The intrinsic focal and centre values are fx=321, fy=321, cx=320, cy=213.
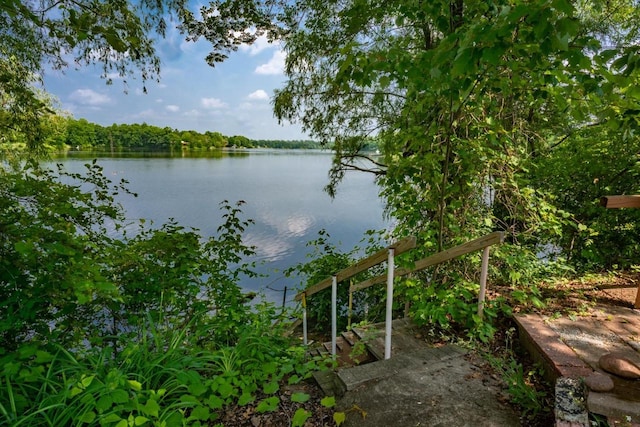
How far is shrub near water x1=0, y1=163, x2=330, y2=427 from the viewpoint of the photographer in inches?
58.0

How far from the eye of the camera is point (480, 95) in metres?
2.41

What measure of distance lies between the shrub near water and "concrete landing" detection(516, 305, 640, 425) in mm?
1438

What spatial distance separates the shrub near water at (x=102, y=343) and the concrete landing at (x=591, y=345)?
56.6 inches

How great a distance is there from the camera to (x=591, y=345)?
204cm

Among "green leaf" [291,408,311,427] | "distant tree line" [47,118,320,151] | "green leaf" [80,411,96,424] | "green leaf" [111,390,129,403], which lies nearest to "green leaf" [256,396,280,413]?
"green leaf" [291,408,311,427]

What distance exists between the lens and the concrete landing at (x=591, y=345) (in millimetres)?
1409

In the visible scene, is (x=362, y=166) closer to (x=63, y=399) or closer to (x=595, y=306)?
(x=595, y=306)

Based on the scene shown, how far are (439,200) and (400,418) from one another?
1.99 meters

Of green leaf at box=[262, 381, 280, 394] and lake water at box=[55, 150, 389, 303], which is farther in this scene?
lake water at box=[55, 150, 389, 303]

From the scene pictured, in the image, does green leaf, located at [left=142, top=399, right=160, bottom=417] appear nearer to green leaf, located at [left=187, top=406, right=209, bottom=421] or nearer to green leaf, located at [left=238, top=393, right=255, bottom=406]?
green leaf, located at [left=187, top=406, right=209, bottom=421]

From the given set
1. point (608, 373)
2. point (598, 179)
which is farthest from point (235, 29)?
point (598, 179)

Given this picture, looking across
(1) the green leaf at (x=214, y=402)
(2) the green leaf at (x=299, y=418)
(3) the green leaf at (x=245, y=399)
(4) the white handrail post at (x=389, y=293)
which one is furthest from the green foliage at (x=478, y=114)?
(1) the green leaf at (x=214, y=402)

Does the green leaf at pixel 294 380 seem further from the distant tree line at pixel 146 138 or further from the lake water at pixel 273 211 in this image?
the distant tree line at pixel 146 138

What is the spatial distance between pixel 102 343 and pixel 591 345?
11.1ft
